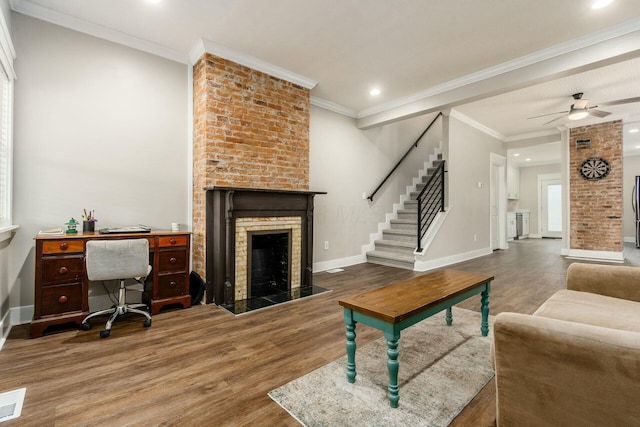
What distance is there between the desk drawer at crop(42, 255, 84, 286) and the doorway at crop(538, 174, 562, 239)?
13.2 metres

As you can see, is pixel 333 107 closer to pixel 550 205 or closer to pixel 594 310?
pixel 594 310

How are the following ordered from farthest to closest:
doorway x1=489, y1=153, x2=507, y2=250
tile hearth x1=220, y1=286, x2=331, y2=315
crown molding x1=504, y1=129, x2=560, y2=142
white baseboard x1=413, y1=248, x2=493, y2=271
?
doorway x1=489, y1=153, x2=507, y2=250, crown molding x1=504, y1=129, x2=560, y2=142, white baseboard x1=413, y1=248, x2=493, y2=271, tile hearth x1=220, y1=286, x2=331, y2=315

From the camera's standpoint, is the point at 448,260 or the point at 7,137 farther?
the point at 448,260

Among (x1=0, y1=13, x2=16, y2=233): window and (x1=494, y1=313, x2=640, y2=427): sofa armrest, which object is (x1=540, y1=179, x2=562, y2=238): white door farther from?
(x1=0, y1=13, x2=16, y2=233): window

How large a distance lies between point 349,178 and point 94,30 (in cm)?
387

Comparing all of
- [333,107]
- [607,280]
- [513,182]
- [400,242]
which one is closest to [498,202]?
[400,242]

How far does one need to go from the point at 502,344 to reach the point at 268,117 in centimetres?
346

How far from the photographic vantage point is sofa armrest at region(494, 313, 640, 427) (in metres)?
0.97

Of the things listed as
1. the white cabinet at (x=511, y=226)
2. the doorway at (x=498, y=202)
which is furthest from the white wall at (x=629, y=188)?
the doorway at (x=498, y=202)

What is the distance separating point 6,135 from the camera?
8.39 ft

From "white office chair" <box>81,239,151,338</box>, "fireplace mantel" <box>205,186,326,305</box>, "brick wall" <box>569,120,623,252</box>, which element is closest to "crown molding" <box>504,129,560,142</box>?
A: "brick wall" <box>569,120,623,252</box>

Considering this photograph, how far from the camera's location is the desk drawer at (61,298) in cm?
249

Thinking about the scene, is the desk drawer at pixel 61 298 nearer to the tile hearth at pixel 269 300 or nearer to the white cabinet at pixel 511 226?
the tile hearth at pixel 269 300

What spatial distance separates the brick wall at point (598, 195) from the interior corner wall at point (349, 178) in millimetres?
3568
